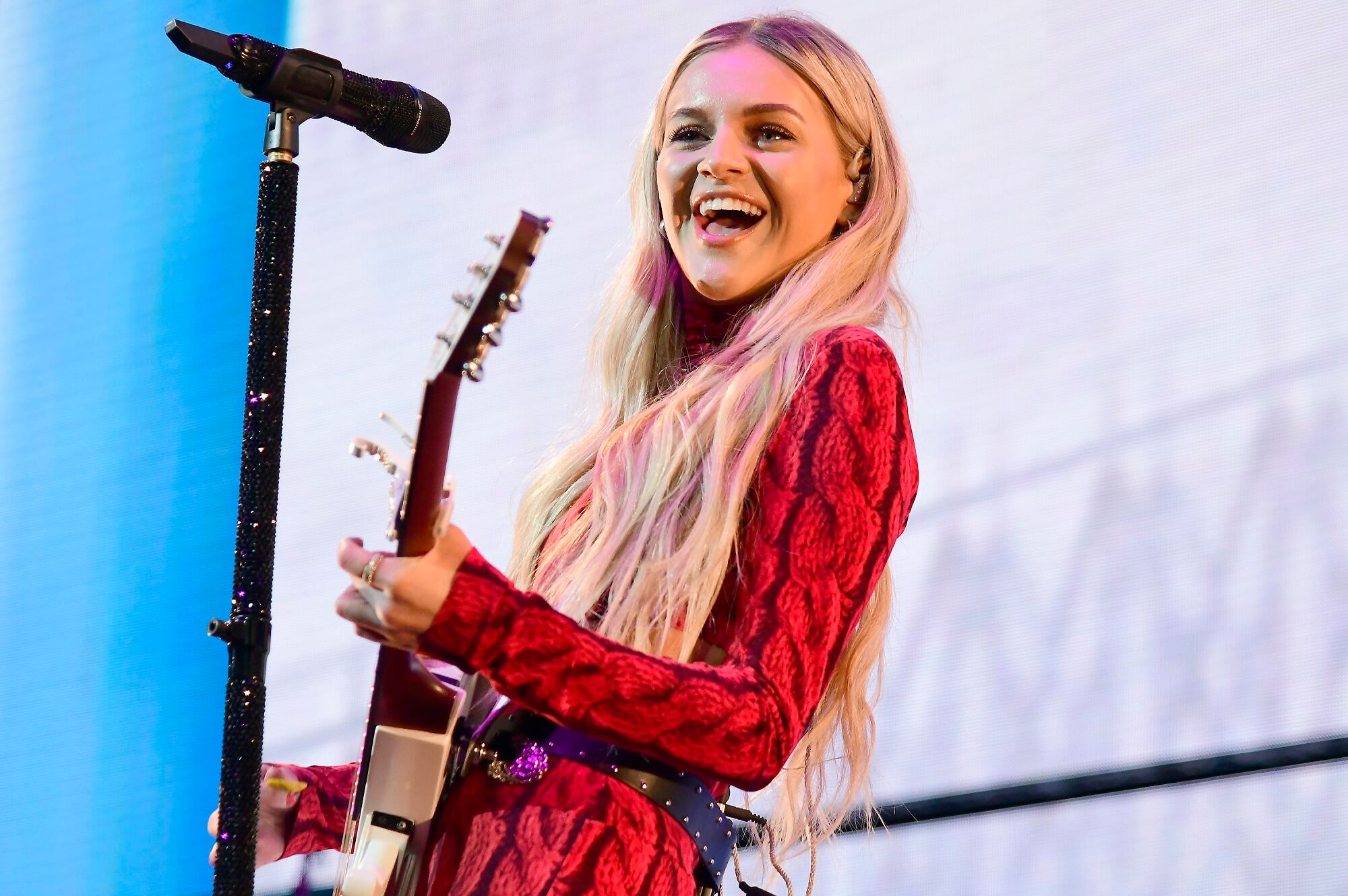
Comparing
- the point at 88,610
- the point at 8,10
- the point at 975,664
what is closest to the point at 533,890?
the point at 975,664

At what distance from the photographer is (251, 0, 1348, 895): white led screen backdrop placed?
2.03 meters

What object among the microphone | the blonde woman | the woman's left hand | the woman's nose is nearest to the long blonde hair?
the blonde woman

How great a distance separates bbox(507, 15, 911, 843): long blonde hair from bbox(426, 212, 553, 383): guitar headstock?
0.37 metres

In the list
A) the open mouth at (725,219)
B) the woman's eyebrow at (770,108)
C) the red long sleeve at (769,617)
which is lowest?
the red long sleeve at (769,617)

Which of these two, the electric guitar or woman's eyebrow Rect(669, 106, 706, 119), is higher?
woman's eyebrow Rect(669, 106, 706, 119)

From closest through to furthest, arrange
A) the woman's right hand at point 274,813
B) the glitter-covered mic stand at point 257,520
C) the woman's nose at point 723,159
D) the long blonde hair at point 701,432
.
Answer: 1. the glitter-covered mic stand at point 257,520
2. the long blonde hair at point 701,432
3. the woman's right hand at point 274,813
4. the woman's nose at point 723,159

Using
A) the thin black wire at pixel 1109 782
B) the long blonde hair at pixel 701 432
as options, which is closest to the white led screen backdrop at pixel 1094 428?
the thin black wire at pixel 1109 782

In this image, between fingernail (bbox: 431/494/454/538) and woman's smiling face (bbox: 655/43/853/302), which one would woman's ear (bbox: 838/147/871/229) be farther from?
fingernail (bbox: 431/494/454/538)

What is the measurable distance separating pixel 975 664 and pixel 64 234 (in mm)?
2126

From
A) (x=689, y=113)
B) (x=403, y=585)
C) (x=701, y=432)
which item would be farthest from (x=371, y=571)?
(x=689, y=113)

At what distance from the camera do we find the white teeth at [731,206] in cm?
174

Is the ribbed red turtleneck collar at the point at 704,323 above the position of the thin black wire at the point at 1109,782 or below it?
above

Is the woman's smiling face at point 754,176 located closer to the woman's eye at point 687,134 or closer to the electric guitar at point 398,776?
the woman's eye at point 687,134

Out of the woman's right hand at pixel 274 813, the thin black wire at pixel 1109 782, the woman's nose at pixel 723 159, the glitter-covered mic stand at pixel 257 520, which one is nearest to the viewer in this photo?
the glitter-covered mic stand at pixel 257 520
